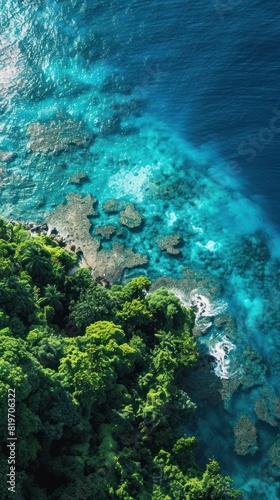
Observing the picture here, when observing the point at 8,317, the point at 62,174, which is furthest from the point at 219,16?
the point at 8,317

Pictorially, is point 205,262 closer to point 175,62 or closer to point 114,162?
point 114,162

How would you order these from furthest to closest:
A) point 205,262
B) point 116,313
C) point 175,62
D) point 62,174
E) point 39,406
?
point 175,62
point 62,174
point 205,262
point 116,313
point 39,406

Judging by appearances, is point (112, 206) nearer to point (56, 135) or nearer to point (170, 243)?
point (170, 243)

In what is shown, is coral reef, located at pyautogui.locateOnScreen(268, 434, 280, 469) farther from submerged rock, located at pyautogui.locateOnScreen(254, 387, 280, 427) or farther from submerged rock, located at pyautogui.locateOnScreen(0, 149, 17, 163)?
submerged rock, located at pyautogui.locateOnScreen(0, 149, 17, 163)

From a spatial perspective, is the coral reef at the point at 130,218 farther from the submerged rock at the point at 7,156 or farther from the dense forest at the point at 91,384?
the submerged rock at the point at 7,156

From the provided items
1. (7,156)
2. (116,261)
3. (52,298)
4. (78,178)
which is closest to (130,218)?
(116,261)

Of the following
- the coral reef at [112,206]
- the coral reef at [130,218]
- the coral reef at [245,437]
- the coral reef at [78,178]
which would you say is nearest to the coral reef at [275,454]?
the coral reef at [245,437]

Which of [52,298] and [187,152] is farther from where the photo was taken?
[187,152]
